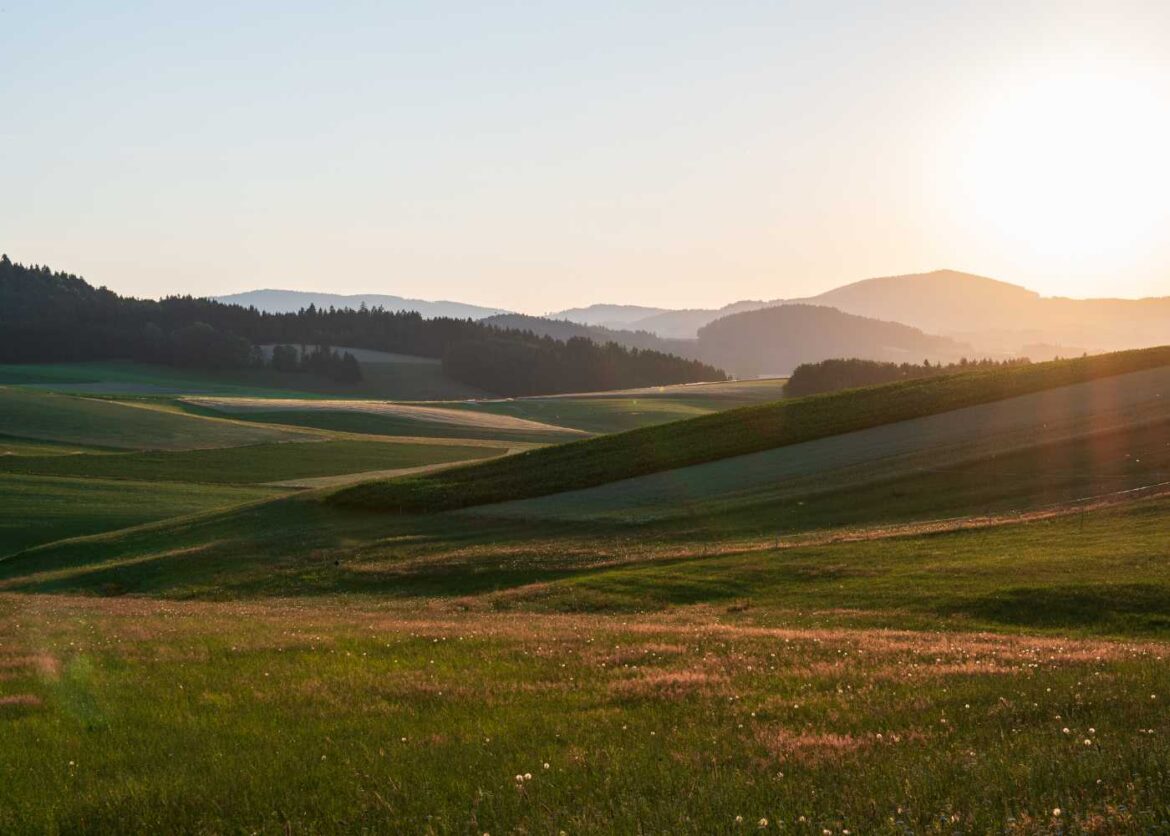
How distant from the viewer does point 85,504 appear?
2832 inches

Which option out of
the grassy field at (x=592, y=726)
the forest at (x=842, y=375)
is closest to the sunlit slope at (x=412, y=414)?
the forest at (x=842, y=375)

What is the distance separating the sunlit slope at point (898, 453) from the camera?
53500 millimetres

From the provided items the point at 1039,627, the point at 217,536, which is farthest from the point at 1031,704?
the point at 217,536

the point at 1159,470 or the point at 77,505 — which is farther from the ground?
the point at 1159,470

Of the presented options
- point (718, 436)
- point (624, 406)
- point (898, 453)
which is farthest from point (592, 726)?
point (624, 406)

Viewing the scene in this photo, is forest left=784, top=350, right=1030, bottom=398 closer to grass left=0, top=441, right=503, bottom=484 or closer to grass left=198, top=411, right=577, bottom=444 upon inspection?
grass left=198, top=411, right=577, bottom=444

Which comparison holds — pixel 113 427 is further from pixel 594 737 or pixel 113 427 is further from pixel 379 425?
pixel 594 737

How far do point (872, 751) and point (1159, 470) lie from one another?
41.3 metres

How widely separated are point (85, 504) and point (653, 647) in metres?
63.4

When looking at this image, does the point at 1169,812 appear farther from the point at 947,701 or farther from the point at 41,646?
the point at 41,646

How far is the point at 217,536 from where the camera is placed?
5781 cm

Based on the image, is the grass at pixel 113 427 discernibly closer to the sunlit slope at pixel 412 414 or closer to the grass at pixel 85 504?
the sunlit slope at pixel 412 414

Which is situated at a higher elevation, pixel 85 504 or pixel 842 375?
pixel 842 375

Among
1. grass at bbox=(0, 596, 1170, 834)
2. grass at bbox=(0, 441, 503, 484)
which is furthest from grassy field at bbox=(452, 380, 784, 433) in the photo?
grass at bbox=(0, 596, 1170, 834)
